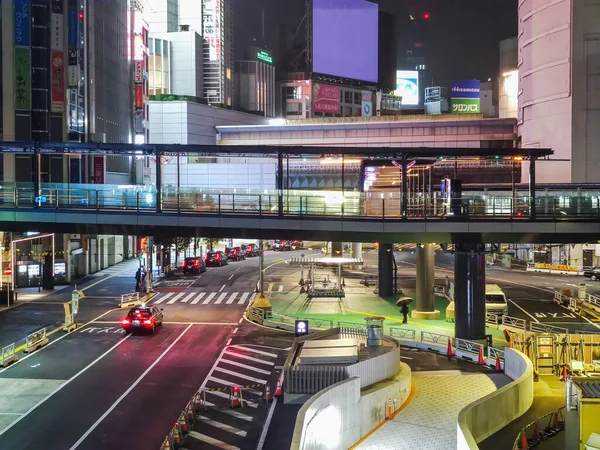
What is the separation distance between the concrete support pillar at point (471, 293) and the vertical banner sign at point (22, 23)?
125 feet

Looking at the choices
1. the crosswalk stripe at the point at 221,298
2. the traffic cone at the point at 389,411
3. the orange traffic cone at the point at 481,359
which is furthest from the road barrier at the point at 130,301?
the traffic cone at the point at 389,411

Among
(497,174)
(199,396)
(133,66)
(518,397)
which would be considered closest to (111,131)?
(133,66)

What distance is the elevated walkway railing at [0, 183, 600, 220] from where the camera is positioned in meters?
28.0

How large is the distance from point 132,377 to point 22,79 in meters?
33.5

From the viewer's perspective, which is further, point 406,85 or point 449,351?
point 406,85

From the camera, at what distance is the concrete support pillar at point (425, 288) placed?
129 feet

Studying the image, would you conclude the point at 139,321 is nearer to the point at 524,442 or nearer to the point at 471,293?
the point at 471,293

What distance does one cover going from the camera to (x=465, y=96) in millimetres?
119000

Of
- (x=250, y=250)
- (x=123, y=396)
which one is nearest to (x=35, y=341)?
(x=123, y=396)

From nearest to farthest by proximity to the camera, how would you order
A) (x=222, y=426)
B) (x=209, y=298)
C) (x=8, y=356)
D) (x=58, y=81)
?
(x=222, y=426) → (x=8, y=356) → (x=209, y=298) → (x=58, y=81)

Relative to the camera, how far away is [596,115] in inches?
2218

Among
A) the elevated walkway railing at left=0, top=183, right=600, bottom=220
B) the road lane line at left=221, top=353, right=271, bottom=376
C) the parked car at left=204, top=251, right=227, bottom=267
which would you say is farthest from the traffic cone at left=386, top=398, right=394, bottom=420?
the parked car at left=204, top=251, right=227, bottom=267

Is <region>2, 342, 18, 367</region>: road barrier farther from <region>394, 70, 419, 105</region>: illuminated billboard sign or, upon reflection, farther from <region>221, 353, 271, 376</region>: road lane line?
<region>394, 70, 419, 105</region>: illuminated billboard sign

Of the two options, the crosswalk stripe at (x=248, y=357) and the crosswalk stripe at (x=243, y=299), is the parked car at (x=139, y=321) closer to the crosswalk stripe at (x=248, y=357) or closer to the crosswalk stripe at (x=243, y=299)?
the crosswalk stripe at (x=248, y=357)
